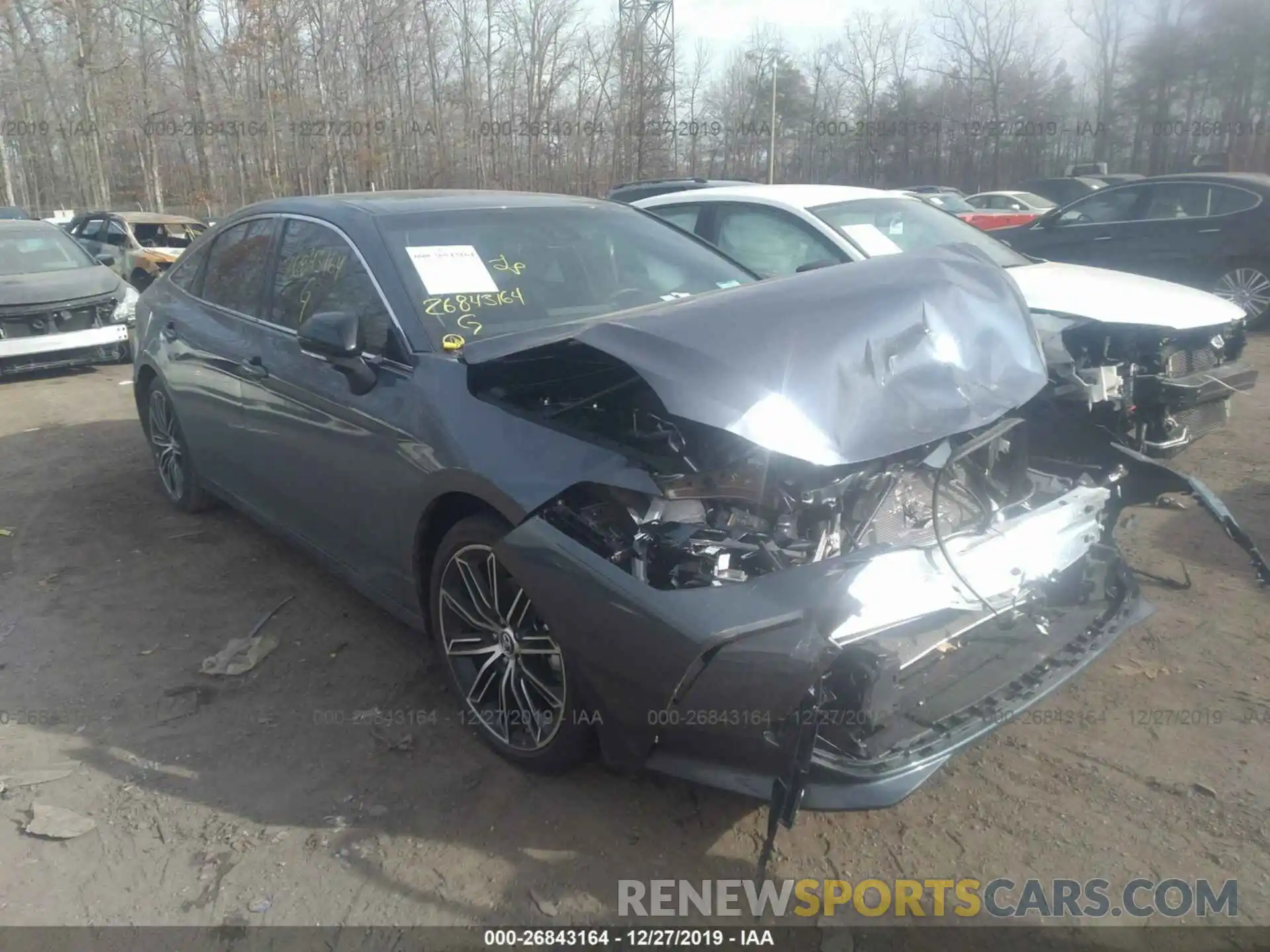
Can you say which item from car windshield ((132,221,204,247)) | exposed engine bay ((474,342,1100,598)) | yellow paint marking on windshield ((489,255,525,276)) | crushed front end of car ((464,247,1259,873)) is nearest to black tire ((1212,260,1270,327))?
crushed front end of car ((464,247,1259,873))

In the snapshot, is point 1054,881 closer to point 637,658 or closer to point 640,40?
point 637,658

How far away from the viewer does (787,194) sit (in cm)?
→ 654

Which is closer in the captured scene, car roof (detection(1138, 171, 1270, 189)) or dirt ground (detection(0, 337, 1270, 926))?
dirt ground (detection(0, 337, 1270, 926))

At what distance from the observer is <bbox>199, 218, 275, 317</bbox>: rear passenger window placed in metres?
4.34

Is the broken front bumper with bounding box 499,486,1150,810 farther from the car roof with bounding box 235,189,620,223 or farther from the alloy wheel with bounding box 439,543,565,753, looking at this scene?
the car roof with bounding box 235,189,620,223

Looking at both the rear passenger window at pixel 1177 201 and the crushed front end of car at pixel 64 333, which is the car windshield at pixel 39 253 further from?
the rear passenger window at pixel 1177 201

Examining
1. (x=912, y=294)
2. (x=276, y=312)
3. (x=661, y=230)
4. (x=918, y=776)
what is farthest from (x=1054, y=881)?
(x=276, y=312)

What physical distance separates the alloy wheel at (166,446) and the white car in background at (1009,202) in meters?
20.0

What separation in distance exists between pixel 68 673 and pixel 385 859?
6.38 ft

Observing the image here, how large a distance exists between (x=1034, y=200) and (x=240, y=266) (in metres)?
21.9

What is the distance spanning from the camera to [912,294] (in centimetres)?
293

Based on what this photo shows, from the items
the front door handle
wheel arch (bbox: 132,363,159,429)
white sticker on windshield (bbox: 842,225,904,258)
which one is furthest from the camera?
white sticker on windshield (bbox: 842,225,904,258)

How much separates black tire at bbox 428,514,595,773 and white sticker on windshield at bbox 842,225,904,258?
12.9ft

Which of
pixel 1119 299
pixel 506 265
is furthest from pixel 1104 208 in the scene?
pixel 506 265
